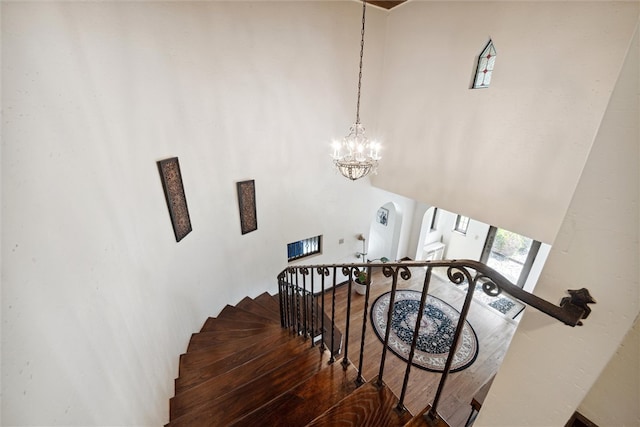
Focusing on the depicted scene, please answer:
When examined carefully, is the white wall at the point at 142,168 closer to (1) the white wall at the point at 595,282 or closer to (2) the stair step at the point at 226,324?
(2) the stair step at the point at 226,324

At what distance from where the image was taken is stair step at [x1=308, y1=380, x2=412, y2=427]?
1.36 meters

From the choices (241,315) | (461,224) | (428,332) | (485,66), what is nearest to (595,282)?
(485,66)

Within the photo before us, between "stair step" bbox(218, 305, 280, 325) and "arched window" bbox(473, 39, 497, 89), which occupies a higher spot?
"arched window" bbox(473, 39, 497, 89)

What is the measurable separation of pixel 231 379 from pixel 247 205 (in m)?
2.60

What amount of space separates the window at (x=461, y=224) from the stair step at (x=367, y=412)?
7950mm

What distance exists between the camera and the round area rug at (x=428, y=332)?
468 cm

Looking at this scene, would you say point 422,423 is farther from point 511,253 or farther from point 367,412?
point 511,253

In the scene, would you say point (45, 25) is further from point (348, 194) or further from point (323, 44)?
point (348, 194)

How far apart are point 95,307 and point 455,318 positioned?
6239 mm

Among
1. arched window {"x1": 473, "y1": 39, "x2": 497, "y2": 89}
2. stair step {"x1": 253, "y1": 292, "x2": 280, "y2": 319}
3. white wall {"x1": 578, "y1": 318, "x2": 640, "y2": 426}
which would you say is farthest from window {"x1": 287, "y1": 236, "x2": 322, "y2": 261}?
white wall {"x1": 578, "y1": 318, "x2": 640, "y2": 426}

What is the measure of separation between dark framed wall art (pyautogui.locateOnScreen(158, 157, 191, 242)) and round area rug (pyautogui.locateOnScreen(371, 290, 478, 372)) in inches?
163

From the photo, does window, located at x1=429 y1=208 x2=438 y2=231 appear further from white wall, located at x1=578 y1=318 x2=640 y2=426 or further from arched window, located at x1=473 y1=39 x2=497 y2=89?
white wall, located at x1=578 y1=318 x2=640 y2=426

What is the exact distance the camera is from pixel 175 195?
289 cm

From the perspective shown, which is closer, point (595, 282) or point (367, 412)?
point (595, 282)
